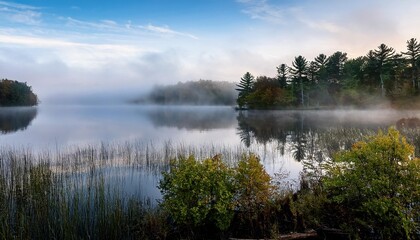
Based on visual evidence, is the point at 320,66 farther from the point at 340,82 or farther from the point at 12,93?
the point at 12,93

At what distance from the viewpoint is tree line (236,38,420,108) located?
203 feet

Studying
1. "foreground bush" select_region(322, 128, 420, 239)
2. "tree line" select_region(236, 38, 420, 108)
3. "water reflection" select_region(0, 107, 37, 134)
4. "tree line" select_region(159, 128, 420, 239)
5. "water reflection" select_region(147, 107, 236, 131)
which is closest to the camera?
"foreground bush" select_region(322, 128, 420, 239)

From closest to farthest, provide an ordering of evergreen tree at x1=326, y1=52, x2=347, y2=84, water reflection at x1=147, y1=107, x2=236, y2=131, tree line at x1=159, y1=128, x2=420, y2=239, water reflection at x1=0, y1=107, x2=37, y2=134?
tree line at x1=159, y1=128, x2=420, y2=239 → water reflection at x1=0, y1=107, x2=37, y2=134 → water reflection at x1=147, y1=107, x2=236, y2=131 → evergreen tree at x1=326, y1=52, x2=347, y2=84

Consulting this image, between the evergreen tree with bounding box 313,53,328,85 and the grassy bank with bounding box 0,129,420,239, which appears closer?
the grassy bank with bounding box 0,129,420,239

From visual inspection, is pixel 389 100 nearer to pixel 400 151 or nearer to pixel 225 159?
pixel 225 159

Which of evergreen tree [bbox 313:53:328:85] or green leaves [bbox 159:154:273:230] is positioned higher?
evergreen tree [bbox 313:53:328:85]

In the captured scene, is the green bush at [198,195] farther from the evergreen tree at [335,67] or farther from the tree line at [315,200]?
the evergreen tree at [335,67]

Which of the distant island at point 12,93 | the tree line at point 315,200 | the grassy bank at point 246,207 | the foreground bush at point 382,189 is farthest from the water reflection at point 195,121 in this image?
the distant island at point 12,93

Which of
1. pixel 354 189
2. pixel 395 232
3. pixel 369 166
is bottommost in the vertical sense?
pixel 395 232

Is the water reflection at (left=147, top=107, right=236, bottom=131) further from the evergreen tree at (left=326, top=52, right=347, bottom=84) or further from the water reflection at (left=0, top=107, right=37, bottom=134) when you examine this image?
the evergreen tree at (left=326, top=52, right=347, bottom=84)

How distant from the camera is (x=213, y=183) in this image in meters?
7.05

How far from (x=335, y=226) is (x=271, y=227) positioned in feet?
5.20

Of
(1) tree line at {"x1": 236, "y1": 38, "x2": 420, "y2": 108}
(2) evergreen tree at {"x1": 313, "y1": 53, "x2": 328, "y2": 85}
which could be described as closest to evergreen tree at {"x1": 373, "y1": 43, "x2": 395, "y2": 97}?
(1) tree line at {"x1": 236, "y1": 38, "x2": 420, "y2": 108}

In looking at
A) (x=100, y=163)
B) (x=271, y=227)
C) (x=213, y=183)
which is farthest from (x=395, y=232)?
(x=100, y=163)
